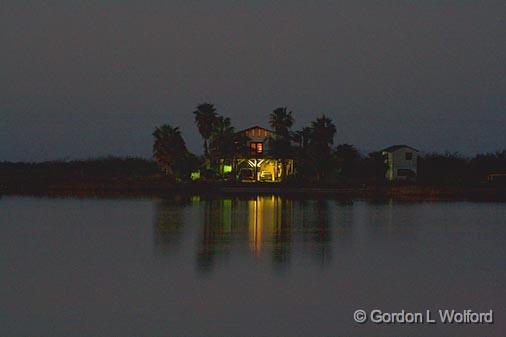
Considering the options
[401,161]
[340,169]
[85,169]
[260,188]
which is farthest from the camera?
[85,169]

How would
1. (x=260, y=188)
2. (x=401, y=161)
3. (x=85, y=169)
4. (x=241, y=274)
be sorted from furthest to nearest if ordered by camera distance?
(x=85, y=169) < (x=401, y=161) < (x=260, y=188) < (x=241, y=274)

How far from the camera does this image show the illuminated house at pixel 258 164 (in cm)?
7562

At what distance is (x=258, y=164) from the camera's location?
7625 cm

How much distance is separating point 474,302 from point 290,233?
1433 cm

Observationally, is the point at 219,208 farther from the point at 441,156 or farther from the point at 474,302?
the point at 441,156

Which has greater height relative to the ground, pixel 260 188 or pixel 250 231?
pixel 260 188

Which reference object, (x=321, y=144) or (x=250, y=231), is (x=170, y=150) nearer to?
(x=321, y=144)

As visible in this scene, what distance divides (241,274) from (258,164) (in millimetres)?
57500

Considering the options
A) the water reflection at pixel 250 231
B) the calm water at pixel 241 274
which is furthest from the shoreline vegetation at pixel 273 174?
the calm water at pixel 241 274

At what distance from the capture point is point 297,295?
16.0m

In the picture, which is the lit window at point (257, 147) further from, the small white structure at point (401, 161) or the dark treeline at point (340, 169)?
the small white structure at point (401, 161)

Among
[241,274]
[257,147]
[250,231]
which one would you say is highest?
[257,147]

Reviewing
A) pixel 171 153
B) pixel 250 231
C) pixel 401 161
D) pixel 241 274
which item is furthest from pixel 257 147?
pixel 241 274

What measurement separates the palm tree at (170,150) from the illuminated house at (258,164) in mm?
4214
